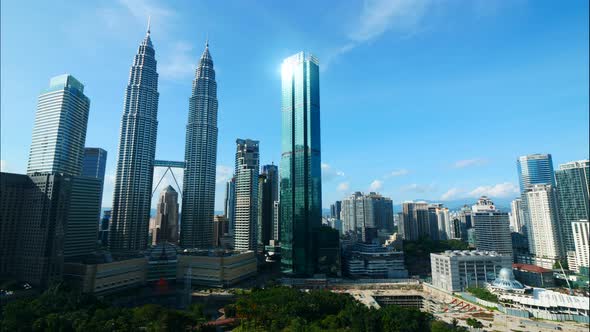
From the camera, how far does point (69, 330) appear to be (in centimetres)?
5012

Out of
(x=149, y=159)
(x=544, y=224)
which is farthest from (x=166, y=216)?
(x=544, y=224)

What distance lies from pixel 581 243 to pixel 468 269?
56297mm

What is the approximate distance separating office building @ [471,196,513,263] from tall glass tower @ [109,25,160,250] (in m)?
157

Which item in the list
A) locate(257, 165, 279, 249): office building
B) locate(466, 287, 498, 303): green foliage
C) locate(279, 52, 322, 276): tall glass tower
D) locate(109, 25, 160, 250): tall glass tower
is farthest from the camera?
locate(257, 165, 279, 249): office building

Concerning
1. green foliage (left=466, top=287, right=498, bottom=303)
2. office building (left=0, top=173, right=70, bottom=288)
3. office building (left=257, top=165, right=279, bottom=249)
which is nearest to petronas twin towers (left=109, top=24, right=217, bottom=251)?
office building (left=257, top=165, right=279, bottom=249)

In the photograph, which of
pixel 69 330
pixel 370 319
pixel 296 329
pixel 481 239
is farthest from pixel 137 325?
pixel 481 239

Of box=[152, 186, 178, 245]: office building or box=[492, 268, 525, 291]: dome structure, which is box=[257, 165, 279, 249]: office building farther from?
box=[492, 268, 525, 291]: dome structure

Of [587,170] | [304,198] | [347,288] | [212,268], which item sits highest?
[587,170]

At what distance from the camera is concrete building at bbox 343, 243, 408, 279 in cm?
12194

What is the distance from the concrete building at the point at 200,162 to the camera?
16441 cm

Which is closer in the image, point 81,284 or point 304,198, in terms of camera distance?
point 81,284

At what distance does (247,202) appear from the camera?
493ft

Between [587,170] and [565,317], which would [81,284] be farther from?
[587,170]

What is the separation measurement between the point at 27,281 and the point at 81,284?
14.3 meters
